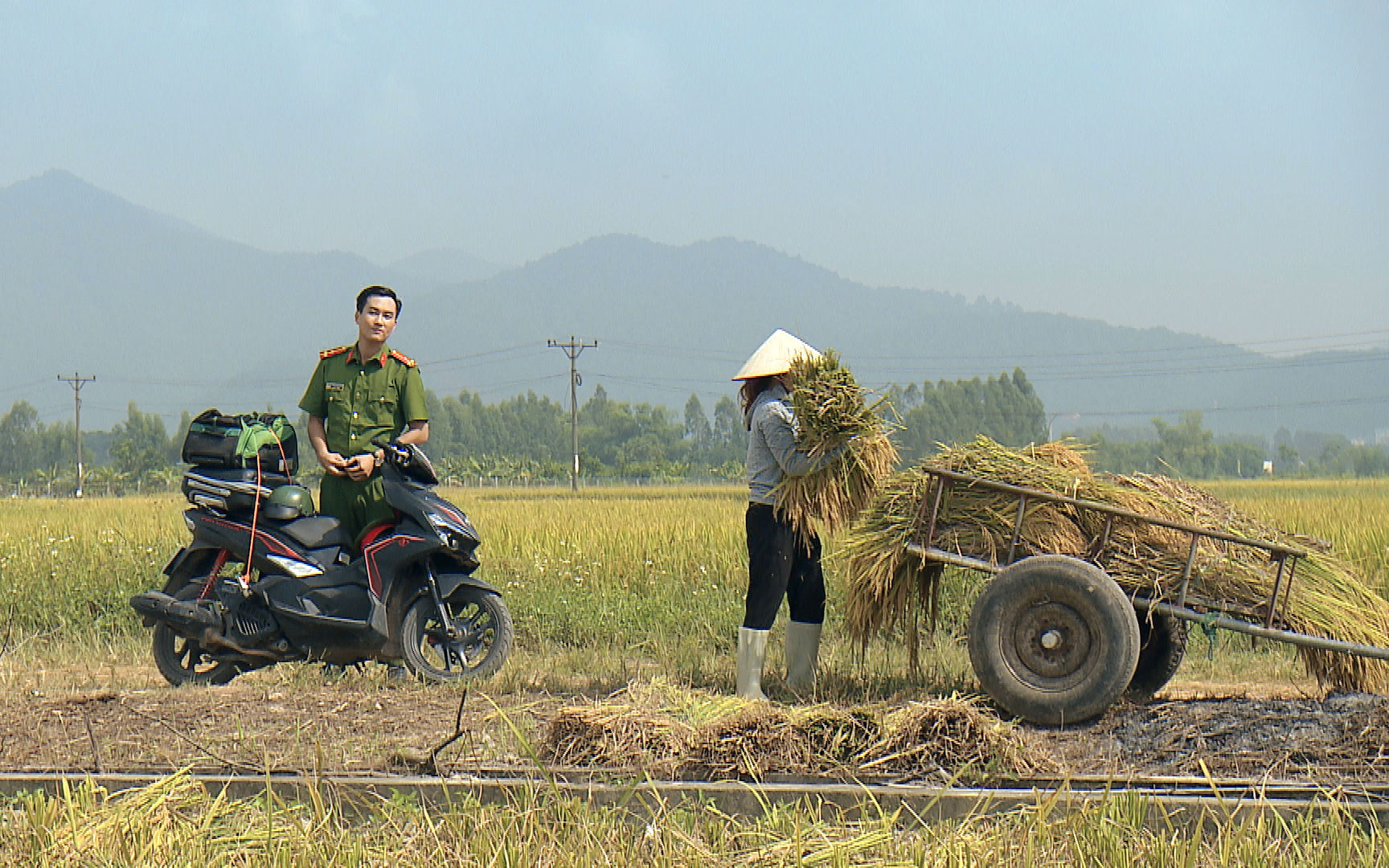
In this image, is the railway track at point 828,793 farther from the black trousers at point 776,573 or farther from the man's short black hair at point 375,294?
the man's short black hair at point 375,294

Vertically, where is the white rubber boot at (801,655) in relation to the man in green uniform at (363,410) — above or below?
below

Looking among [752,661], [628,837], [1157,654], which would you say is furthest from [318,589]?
[1157,654]

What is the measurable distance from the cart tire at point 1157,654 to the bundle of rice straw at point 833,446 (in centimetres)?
138

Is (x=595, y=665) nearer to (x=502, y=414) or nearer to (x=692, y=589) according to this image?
(x=692, y=589)

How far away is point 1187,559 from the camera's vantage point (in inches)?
196

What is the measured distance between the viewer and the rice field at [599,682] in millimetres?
3213

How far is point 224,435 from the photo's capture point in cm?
630

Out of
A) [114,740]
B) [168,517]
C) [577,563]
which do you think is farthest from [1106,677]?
[168,517]

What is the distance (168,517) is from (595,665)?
10.6 m

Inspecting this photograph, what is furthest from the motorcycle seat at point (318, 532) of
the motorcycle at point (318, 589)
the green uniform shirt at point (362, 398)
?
the green uniform shirt at point (362, 398)

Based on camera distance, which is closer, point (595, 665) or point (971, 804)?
point (971, 804)

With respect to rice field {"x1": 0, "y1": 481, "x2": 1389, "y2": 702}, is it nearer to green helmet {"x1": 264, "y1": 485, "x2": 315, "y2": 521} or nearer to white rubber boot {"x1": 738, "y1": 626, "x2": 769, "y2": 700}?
white rubber boot {"x1": 738, "y1": 626, "x2": 769, "y2": 700}

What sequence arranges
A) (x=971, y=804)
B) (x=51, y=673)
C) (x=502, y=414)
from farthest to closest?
(x=502, y=414), (x=51, y=673), (x=971, y=804)

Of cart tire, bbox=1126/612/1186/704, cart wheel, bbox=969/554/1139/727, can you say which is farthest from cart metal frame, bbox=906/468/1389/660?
cart tire, bbox=1126/612/1186/704
